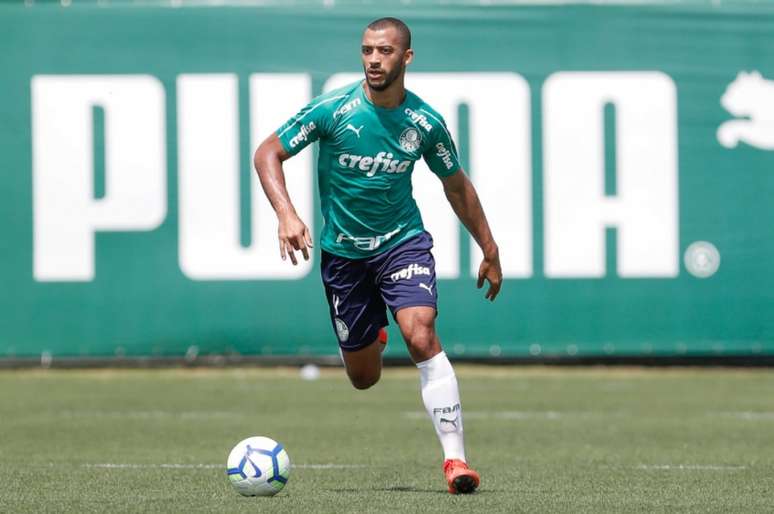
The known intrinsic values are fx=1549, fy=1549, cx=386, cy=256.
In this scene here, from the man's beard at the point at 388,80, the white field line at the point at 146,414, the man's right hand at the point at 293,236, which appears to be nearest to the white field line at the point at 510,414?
the white field line at the point at 146,414

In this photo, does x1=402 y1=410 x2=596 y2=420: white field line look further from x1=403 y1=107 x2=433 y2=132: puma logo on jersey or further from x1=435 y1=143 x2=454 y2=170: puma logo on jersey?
x1=403 y1=107 x2=433 y2=132: puma logo on jersey

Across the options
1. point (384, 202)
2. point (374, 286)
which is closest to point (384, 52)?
point (384, 202)

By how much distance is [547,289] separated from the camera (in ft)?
58.2

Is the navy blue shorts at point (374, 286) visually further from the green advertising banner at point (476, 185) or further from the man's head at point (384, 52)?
the green advertising banner at point (476, 185)

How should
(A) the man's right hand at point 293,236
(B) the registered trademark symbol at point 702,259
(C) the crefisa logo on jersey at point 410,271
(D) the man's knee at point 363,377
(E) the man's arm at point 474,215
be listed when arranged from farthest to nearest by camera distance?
(B) the registered trademark symbol at point 702,259, (D) the man's knee at point 363,377, (E) the man's arm at point 474,215, (C) the crefisa logo on jersey at point 410,271, (A) the man's right hand at point 293,236

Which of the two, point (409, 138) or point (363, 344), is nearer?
point (409, 138)

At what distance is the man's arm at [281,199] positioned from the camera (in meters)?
7.88

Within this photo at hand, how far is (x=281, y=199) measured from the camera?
8195 mm

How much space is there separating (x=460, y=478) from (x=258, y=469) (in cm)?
104

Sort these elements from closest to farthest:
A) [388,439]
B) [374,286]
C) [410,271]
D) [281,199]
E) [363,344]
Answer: [281,199]
[410,271]
[374,286]
[363,344]
[388,439]

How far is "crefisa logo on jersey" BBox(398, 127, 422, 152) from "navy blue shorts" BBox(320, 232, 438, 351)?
21.7 inches

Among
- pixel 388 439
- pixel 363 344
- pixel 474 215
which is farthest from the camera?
pixel 388 439

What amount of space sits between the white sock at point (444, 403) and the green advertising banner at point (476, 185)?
364 inches

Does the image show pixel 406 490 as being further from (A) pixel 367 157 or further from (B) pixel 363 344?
(A) pixel 367 157
